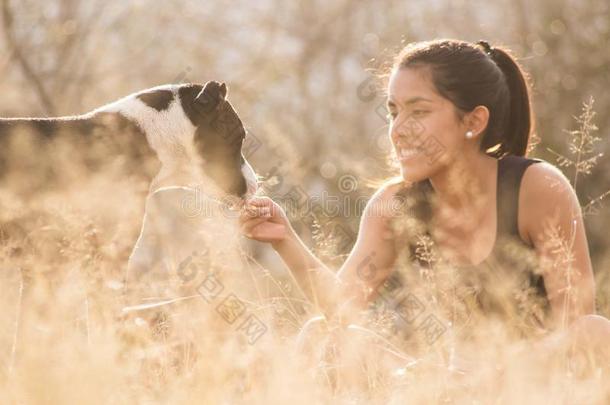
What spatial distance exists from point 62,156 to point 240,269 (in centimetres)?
156

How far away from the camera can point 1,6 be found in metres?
12.1

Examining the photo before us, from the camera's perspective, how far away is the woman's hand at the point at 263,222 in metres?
3.67

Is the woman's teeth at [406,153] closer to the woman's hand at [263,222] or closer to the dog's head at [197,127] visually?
the woman's hand at [263,222]

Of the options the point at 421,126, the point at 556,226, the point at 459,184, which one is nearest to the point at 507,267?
the point at 556,226

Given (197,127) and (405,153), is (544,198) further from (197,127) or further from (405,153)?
(197,127)

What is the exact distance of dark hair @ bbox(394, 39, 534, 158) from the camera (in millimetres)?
4023

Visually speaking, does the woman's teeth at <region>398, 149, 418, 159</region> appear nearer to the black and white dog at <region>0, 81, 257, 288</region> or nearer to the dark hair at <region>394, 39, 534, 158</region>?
the dark hair at <region>394, 39, 534, 158</region>

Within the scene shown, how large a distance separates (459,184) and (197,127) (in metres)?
1.65

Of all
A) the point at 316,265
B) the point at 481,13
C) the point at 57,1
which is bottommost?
the point at 57,1

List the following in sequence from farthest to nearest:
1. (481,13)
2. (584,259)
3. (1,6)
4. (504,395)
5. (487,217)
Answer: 1. (1,6)
2. (481,13)
3. (487,217)
4. (584,259)
5. (504,395)

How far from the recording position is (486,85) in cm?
408

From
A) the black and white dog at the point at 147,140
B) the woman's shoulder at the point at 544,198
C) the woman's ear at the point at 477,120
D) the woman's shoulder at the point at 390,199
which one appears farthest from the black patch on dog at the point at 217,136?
the woman's shoulder at the point at 544,198

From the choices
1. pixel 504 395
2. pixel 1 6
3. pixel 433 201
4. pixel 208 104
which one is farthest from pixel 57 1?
pixel 504 395

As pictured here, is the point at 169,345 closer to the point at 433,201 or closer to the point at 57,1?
the point at 433,201
